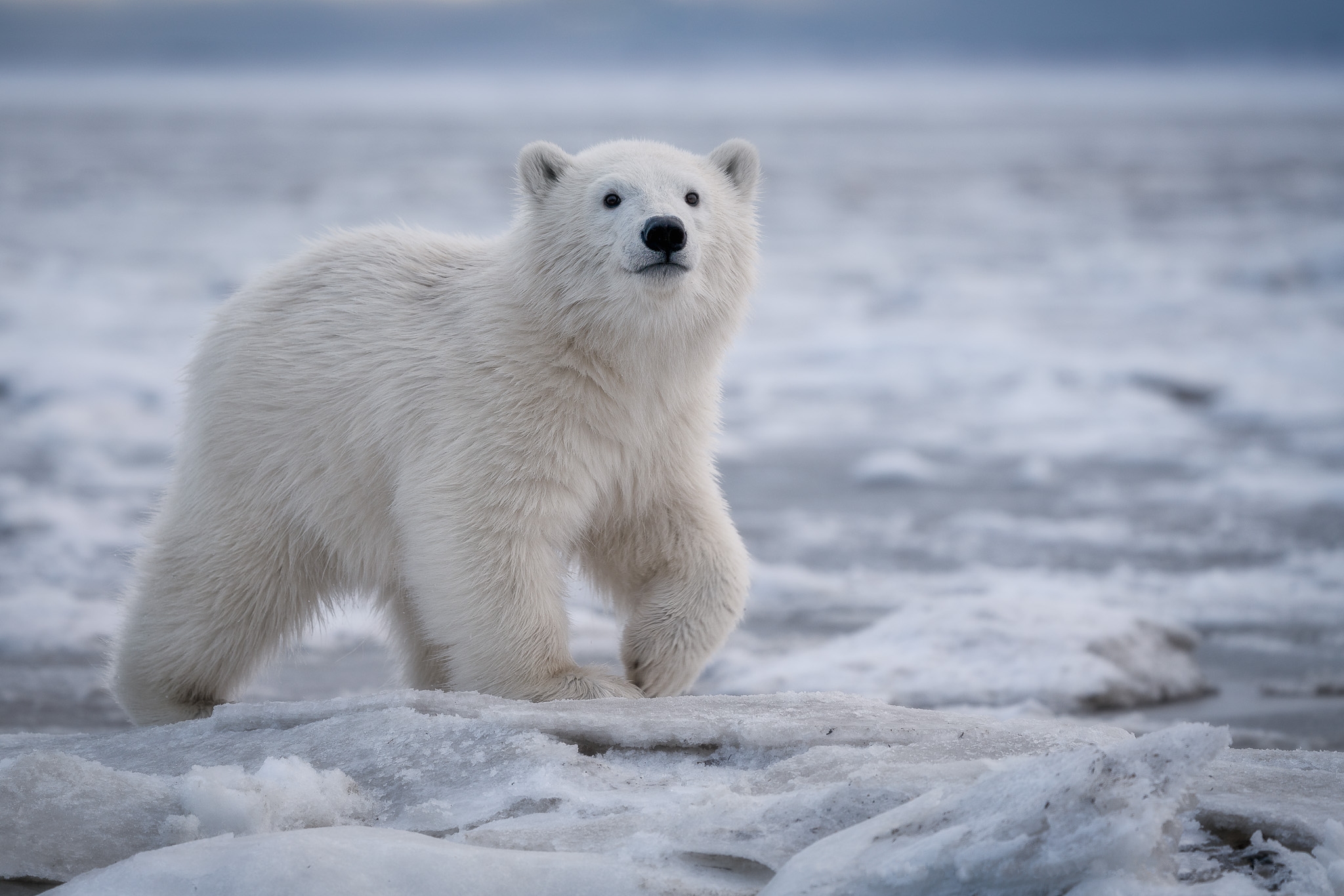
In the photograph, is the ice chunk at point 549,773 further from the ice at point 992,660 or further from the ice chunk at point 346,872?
the ice at point 992,660

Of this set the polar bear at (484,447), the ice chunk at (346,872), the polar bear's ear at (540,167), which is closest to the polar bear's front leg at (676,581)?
the polar bear at (484,447)

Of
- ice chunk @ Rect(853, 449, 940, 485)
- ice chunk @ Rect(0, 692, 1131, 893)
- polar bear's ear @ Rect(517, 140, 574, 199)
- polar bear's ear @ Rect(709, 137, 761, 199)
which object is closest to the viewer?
ice chunk @ Rect(0, 692, 1131, 893)

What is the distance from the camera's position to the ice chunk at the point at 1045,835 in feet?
5.46

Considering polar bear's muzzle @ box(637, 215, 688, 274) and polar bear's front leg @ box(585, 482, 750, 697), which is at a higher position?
polar bear's muzzle @ box(637, 215, 688, 274)

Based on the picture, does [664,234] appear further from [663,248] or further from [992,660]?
[992,660]

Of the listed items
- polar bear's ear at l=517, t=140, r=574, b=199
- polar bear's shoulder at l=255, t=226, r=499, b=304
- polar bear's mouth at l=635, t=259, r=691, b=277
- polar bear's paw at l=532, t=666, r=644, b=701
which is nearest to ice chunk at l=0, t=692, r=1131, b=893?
polar bear's paw at l=532, t=666, r=644, b=701

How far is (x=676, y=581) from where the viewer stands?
334 cm

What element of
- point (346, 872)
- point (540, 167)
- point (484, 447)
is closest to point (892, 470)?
point (540, 167)

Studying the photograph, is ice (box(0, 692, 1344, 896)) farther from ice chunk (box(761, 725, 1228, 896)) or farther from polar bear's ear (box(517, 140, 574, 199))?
polar bear's ear (box(517, 140, 574, 199))

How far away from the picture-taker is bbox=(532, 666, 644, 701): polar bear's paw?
3.00 metres

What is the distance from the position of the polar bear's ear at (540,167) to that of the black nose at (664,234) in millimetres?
453

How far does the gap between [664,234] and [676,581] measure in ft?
3.03

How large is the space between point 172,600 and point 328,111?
292 feet

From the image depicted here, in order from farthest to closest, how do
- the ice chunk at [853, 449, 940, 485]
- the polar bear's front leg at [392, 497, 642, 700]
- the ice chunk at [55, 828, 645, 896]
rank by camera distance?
the ice chunk at [853, 449, 940, 485] < the polar bear's front leg at [392, 497, 642, 700] < the ice chunk at [55, 828, 645, 896]
